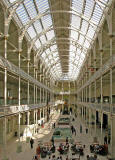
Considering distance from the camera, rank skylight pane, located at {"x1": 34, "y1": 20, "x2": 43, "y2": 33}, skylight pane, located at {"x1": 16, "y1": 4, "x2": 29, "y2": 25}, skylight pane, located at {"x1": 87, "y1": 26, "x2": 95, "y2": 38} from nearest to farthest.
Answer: skylight pane, located at {"x1": 16, "y1": 4, "x2": 29, "y2": 25} → skylight pane, located at {"x1": 34, "y1": 20, "x2": 43, "y2": 33} → skylight pane, located at {"x1": 87, "y1": 26, "x2": 95, "y2": 38}

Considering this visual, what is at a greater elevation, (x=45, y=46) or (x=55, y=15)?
(x=55, y=15)

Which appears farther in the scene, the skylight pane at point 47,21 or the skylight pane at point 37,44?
the skylight pane at point 37,44

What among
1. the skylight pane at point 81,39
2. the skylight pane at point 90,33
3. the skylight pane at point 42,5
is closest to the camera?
the skylight pane at point 42,5

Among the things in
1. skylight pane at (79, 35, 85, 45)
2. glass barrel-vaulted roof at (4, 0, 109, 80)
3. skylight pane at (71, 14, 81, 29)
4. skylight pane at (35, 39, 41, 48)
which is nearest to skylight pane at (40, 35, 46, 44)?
glass barrel-vaulted roof at (4, 0, 109, 80)

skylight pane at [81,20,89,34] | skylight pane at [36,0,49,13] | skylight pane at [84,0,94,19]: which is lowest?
skylight pane at [81,20,89,34]

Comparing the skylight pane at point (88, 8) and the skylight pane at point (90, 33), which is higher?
the skylight pane at point (88, 8)

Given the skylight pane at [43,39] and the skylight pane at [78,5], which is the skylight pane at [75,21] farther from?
the skylight pane at [43,39]

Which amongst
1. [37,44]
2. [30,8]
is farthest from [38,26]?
[37,44]

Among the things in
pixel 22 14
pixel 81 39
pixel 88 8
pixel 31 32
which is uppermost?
pixel 88 8

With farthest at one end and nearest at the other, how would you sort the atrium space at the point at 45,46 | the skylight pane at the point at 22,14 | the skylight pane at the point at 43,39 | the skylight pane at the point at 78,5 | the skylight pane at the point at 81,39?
the skylight pane at the point at 81,39 → the skylight pane at the point at 43,39 → the skylight pane at the point at 78,5 → the skylight pane at the point at 22,14 → the atrium space at the point at 45,46

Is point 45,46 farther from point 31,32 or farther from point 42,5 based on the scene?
point 42,5

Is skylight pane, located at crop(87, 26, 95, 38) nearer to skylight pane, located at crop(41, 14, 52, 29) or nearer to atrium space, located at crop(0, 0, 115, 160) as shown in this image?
atrium space, located at crop(0, 0, 115, 160)

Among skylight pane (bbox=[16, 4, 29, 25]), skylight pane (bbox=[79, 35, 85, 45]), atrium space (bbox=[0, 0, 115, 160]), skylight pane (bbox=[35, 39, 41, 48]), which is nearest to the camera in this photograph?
atrium space (bbox=[0, 0, 115, 160])

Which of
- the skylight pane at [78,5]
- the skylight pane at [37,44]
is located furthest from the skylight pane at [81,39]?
the skylight pane at [78,5]
